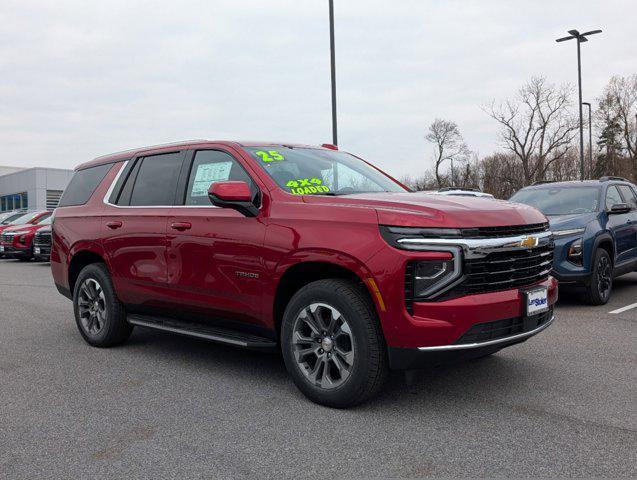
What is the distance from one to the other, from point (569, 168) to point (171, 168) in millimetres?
49456

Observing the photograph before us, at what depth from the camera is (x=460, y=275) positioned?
361 cm

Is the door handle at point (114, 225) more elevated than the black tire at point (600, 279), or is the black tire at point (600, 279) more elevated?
the door handle at point (114, 225)

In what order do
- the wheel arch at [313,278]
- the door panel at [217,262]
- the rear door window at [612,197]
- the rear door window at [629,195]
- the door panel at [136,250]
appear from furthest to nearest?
the rear door window at [629,195]
the rear door window at [612,197]
the door panel at [136,250]
the door panel at [217,262]
the wheel arch at [313,278]

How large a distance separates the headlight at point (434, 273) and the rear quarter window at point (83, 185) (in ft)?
12.3

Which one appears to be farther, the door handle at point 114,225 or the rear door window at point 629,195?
the rear door window at point 629,195

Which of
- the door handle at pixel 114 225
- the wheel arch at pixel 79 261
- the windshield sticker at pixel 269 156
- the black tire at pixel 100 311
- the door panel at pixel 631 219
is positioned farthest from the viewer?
the door panel at pixel 631 219

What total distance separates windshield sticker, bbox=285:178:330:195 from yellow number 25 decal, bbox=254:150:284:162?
1.05 ft

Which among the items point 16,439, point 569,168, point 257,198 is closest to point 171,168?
point 257,198

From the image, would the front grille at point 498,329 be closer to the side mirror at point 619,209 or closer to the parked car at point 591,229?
the parked car at point 591,229

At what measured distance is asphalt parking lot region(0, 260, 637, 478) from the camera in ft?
10.2

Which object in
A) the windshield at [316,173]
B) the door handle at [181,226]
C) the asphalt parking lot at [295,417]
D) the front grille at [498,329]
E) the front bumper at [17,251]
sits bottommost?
the asphalt parking lot at [295,417]

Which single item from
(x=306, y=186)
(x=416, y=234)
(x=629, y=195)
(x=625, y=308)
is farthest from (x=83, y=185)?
(x=629, y=195)

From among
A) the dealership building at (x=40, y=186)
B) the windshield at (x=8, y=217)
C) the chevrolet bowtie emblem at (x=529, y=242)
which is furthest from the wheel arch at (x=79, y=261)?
the dealership building at (x=40, y=186)

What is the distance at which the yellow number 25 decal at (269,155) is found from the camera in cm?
476
